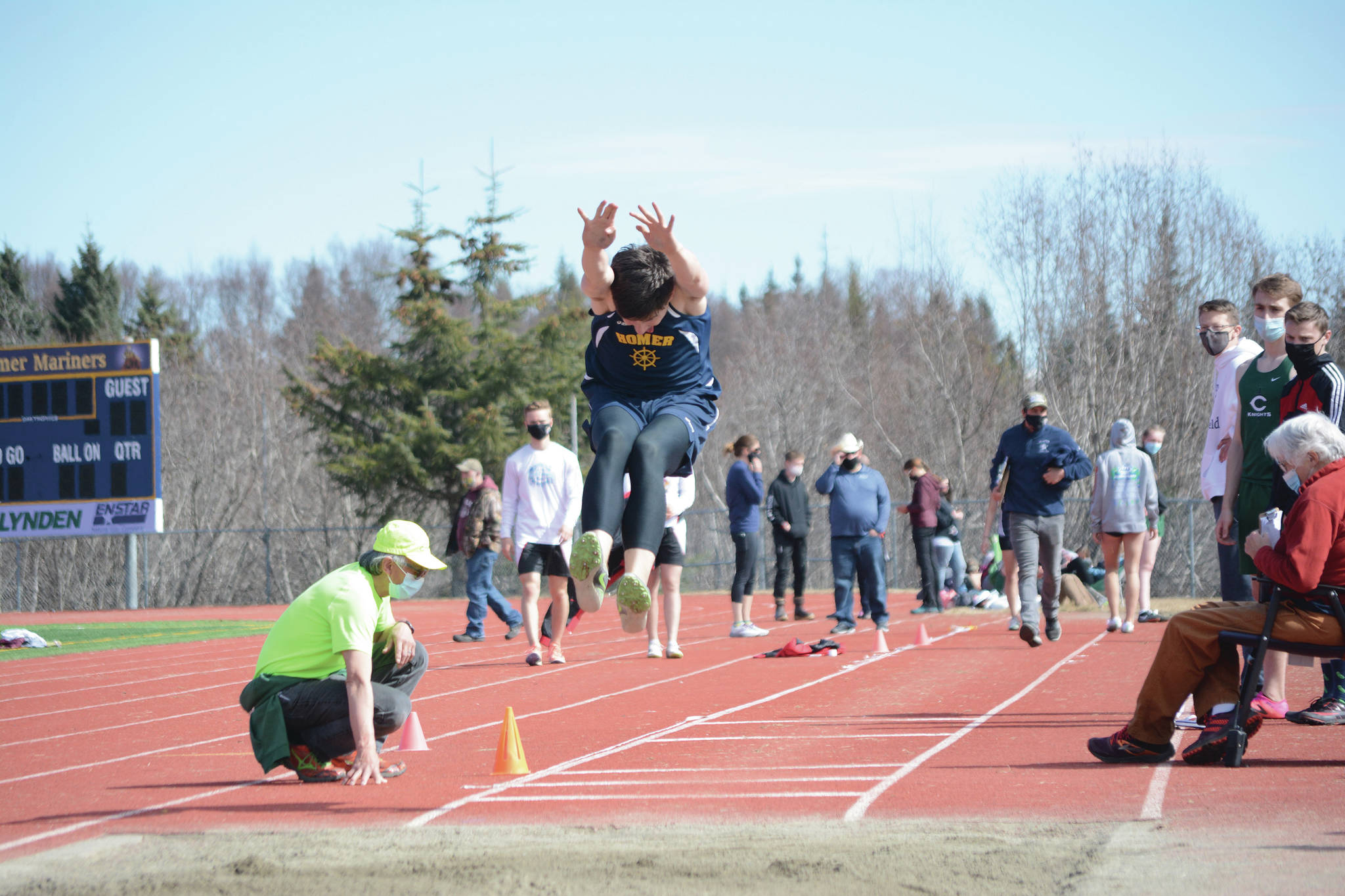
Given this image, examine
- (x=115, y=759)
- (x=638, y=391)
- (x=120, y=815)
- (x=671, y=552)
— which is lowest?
(x=115, y=759)

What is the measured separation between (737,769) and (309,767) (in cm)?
195

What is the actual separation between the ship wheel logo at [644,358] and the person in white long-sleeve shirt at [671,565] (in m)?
3.55

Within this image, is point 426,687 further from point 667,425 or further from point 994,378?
point 994,378

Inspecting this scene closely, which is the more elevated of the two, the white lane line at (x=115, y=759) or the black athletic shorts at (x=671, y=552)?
the black athletic shorts at (x=671, y=552)

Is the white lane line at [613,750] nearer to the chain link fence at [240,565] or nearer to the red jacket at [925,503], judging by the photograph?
the red jacket at [925,503]

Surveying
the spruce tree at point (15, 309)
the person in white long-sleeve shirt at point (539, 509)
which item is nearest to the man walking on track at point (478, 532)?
the person in white long-sleeve shirt at point (539, 509)

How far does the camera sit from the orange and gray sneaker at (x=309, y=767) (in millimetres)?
5770

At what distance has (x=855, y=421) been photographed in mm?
47750

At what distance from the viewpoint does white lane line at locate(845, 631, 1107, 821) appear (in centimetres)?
495

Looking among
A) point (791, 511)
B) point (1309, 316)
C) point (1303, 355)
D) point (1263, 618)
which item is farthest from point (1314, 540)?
point (791, 511)

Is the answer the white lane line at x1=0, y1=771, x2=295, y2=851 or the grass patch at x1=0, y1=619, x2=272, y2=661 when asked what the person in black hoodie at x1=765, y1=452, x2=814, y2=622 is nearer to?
the grass patch at x1=0, y1=619, x2=272, y2=661

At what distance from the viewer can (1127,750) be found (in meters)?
5.62

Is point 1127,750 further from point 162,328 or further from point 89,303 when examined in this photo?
point 162,328

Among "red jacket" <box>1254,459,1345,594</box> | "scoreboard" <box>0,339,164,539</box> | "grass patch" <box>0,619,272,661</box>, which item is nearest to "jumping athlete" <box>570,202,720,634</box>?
"red jacket" <box>1254,459,1345,594</box>
